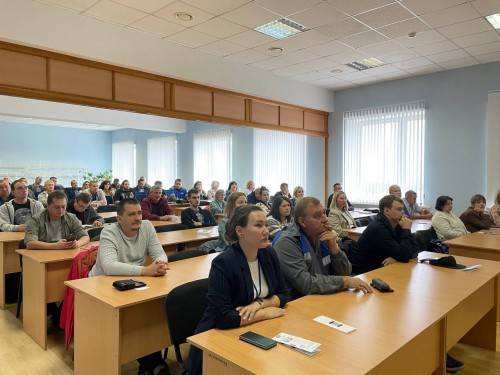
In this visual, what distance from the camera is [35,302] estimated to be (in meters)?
3.46

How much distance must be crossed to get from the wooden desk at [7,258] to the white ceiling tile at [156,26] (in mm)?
3278

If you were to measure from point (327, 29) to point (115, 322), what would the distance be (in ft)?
16.4

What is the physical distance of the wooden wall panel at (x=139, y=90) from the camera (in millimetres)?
5957

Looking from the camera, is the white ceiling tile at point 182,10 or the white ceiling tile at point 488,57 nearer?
the white ceiling tile at point 182,10

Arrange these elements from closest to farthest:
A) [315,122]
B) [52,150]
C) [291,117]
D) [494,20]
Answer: [494,20] → [291,117] → [315,122] → [52,150]

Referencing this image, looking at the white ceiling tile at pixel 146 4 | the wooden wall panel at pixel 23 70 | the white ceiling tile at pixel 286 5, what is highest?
the white ceiling tile at pixel 286 5

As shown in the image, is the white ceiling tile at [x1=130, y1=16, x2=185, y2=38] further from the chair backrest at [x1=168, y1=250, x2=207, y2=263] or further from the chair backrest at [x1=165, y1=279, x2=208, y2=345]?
the chair backrest at [x1=165, y1=279, x2=208, y2=345]

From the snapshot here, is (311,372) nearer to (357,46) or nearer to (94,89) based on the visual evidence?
(94,89)

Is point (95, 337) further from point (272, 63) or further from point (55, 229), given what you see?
point (272, 63)

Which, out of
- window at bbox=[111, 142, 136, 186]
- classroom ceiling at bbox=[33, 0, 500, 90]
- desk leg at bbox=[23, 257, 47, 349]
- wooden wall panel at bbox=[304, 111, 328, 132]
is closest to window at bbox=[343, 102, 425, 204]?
wooden wall panel at bbox=[304, 111, 328, 132]

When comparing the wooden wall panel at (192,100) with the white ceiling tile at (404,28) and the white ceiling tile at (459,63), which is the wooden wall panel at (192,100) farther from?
the white ceiling tile at (459,63)

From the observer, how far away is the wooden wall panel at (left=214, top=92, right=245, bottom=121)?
24.3 feet

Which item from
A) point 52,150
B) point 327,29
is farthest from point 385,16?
point 52,150

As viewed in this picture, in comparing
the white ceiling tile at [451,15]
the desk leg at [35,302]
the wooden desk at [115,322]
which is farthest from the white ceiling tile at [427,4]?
the desk leg at [35,302]
